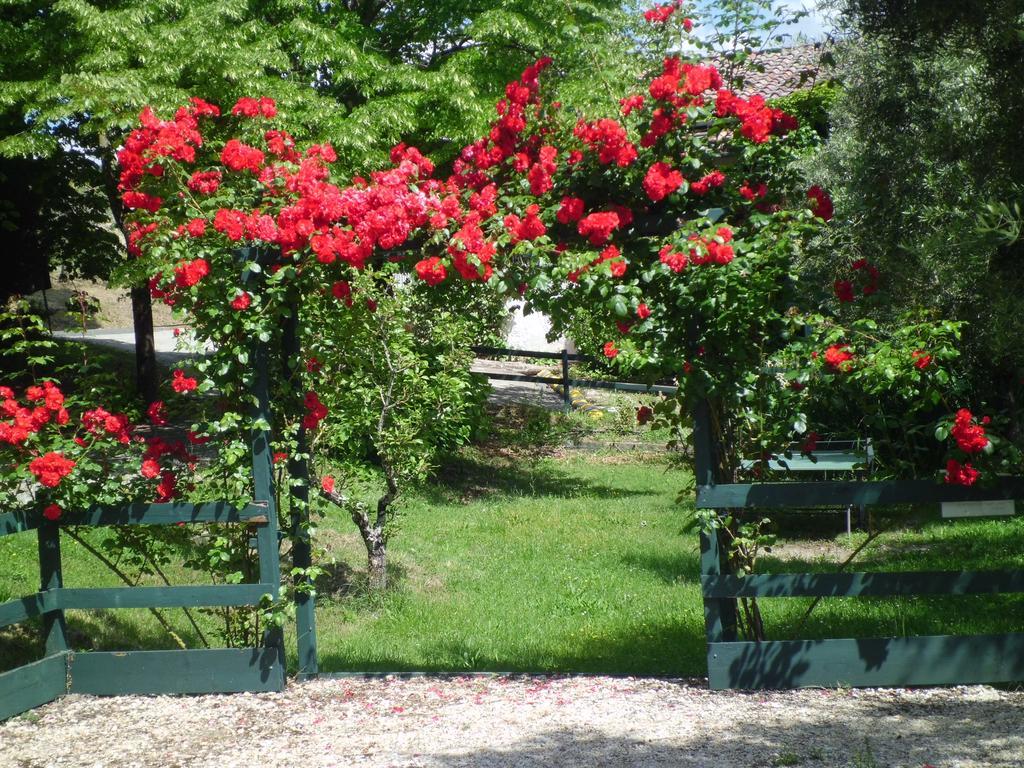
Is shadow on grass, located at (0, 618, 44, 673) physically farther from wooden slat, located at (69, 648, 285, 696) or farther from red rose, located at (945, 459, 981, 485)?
red rose, located at (945, 459, 981, 485)

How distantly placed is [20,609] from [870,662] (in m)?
3.95

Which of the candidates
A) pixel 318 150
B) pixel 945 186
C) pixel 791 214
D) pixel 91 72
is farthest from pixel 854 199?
pixel 91 72

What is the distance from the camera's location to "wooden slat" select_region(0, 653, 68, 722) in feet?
14.9

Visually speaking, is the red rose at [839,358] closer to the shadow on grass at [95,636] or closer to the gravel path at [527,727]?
the gravel path at [527,727]

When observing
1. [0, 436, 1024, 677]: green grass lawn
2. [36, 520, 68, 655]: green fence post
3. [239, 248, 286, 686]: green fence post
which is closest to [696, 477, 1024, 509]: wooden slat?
[0, 436, 1024, 677]: green grass lawn

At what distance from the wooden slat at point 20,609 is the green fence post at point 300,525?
1241 mm

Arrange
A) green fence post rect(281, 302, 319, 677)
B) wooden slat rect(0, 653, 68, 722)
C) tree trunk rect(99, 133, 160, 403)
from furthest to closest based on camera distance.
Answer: tree trunk rect(99, 133, 160, 403)
green fence post rect(281, 302, 319, 677)
wooden slat rect(0, 653, 68, 722)

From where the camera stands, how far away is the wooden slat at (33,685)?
14.9 ft

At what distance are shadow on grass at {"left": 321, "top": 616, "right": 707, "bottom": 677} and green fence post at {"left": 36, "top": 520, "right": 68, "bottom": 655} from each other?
159cm

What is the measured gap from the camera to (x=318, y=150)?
4.80 metres

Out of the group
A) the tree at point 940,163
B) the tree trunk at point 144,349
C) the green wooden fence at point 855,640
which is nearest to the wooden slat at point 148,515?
the green wooden fence at point 855,640

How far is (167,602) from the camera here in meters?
4.72

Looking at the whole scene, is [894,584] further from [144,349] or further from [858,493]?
[144,349]

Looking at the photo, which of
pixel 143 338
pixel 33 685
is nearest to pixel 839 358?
pixel 33 685
